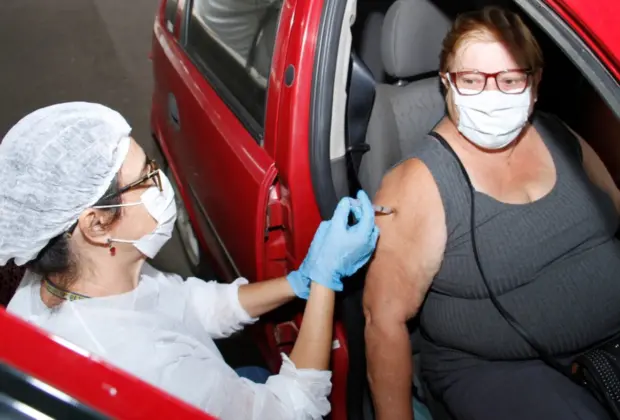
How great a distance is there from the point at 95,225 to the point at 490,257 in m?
1.01

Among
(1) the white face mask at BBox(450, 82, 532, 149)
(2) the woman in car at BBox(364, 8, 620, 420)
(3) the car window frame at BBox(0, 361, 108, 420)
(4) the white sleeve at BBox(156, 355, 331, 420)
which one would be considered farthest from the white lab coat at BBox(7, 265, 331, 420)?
(1) the white face mask at BBox(450, 82, 532, 149)

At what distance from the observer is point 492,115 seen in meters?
1.60

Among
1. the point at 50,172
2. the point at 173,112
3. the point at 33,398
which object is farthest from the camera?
the point at 173,112

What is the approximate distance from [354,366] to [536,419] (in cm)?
53

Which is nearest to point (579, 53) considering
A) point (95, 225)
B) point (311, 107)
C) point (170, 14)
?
point (311, 107)

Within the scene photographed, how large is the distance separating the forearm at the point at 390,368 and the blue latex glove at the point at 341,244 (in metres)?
0.19

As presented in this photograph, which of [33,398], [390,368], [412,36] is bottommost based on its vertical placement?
[390,368]

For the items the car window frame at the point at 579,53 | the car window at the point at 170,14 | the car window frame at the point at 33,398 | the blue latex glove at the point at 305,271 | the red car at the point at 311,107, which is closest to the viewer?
the car window frame at the point at 33,398

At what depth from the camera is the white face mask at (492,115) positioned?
1.59 metres

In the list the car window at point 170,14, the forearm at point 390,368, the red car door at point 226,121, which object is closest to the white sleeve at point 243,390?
the forearm at point 390,368

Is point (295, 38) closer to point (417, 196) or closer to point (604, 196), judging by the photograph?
point (417, 196)

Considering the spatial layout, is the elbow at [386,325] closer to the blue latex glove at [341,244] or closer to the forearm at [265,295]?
the blue latex glove at [341,244]

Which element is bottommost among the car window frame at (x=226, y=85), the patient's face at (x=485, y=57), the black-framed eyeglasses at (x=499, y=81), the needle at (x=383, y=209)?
the needle at (x=383, y=209)

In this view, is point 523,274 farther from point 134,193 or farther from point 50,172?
point 50,172
